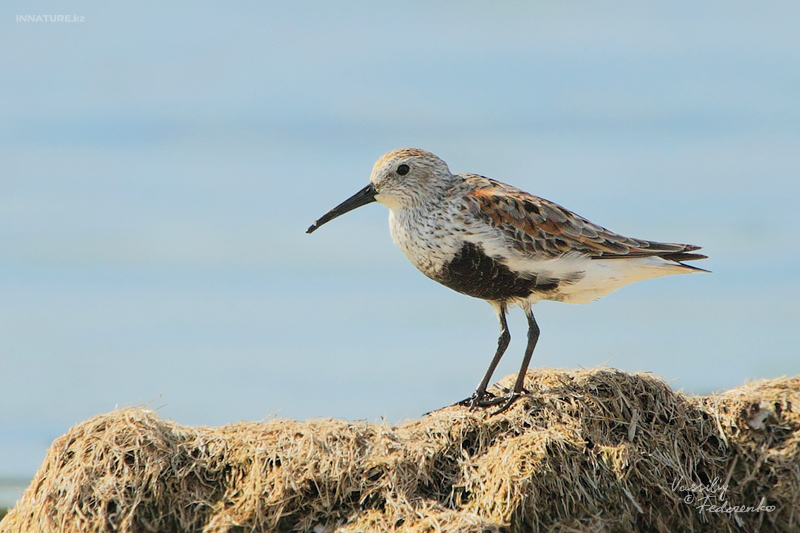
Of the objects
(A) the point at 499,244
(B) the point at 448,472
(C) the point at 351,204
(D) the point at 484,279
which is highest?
(C) the point at 351,204

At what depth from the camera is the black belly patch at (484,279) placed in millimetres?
8266

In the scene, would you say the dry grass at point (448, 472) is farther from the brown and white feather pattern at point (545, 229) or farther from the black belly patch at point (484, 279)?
the brown and white feather pattern at point (545, 229)

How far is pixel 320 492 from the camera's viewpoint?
6453 mm

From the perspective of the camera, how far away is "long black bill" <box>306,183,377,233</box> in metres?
8.85

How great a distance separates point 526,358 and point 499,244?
3.86 ft

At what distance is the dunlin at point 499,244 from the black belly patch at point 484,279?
0.03 feet

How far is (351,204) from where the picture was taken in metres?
8.95

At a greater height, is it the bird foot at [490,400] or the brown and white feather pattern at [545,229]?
the brown and white feather pattern at [545,229]

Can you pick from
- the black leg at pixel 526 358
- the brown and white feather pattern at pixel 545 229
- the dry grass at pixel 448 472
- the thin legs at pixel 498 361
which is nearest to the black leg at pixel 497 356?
the thin legs at pixel 498 361

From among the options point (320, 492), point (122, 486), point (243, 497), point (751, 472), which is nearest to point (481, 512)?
point (320, 492)

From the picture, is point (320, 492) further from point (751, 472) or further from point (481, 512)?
point (751, 472)

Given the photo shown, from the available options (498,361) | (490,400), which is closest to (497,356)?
(498,361)

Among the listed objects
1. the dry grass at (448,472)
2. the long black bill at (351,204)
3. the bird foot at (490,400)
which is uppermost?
the long black bill at (351,204)

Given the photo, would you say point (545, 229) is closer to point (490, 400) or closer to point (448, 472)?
point (490, 400)
